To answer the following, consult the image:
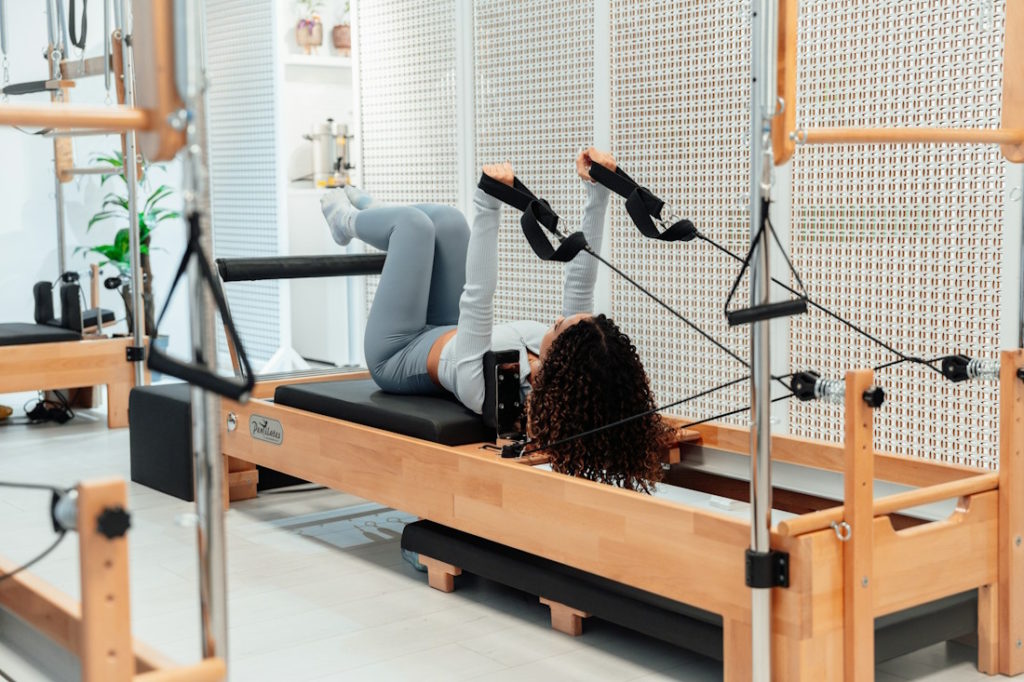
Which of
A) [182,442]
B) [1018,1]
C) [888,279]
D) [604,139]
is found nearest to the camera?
[1018,1]

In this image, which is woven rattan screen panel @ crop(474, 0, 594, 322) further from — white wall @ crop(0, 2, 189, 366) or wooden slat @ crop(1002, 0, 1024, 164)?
white wall @ crop(0, 2, 189, 366)

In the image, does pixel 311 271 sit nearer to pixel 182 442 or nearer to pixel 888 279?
pixel 182 442

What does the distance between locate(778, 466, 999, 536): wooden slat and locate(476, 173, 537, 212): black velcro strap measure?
107 cm

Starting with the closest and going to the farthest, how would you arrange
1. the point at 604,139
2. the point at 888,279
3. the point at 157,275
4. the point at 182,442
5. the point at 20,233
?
the point at 888,279
the point at 182,442
the point at 604,139
the point at 20,233
the point at 157,275

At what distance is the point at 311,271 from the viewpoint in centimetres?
408

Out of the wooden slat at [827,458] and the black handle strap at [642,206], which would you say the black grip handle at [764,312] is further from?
the wooden slat at [827,458]

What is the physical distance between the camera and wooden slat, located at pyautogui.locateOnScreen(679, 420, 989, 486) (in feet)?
9.09

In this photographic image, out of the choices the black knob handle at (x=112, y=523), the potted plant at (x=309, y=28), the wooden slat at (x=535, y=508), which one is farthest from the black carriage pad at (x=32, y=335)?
the black knob handle at (x=112, y=523)

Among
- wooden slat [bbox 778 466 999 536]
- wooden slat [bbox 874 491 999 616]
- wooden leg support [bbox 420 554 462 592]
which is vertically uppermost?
wooden slat [bbox 778 466 999 536]

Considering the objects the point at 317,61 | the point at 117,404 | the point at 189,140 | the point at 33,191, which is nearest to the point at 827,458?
the point at 189,140

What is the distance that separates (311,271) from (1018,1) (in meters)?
2.39

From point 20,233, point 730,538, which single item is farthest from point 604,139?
point 20,233

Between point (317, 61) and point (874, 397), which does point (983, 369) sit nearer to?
point (874, 397)

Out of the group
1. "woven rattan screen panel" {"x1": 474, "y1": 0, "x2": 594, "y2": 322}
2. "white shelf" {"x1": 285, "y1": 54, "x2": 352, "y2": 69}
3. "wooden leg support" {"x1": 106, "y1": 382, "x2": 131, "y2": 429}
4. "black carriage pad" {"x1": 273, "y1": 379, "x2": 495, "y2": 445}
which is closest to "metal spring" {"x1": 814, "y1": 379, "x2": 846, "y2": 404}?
"black carriage pad" {"x1": 273, "y1": 379, "x2": 495, "y2": 445}
